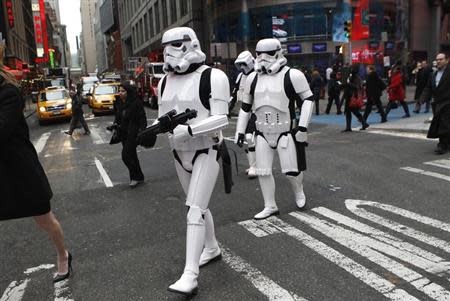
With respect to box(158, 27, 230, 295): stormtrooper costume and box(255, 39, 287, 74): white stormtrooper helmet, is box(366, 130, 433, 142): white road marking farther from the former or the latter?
box(158, 27, 230, 295): stormtrooper costume

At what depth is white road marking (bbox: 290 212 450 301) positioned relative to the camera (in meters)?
3.51

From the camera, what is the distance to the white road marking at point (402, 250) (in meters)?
3.91

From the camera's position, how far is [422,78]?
15297 mm

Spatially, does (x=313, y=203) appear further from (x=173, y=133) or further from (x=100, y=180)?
(x=100, y=180)

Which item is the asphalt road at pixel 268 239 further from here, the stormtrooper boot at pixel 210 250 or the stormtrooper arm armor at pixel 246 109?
the stormtrooper arm armor at pixel 246 109

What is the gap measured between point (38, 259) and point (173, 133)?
2.14m

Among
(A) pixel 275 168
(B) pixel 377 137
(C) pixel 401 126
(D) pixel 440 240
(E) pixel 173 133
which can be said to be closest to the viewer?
(E) pixel 173 133

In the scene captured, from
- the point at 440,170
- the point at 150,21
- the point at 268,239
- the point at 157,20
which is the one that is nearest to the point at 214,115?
the point at 268,239

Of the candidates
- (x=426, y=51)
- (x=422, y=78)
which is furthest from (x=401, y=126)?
(x=426, y=51)

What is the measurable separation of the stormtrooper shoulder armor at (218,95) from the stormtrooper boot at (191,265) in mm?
950

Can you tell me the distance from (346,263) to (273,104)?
2154 millimetres

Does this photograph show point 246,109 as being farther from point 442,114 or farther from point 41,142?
point 41,142

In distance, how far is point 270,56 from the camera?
17.9 ft

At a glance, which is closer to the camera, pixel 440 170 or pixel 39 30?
pixel 440 170
